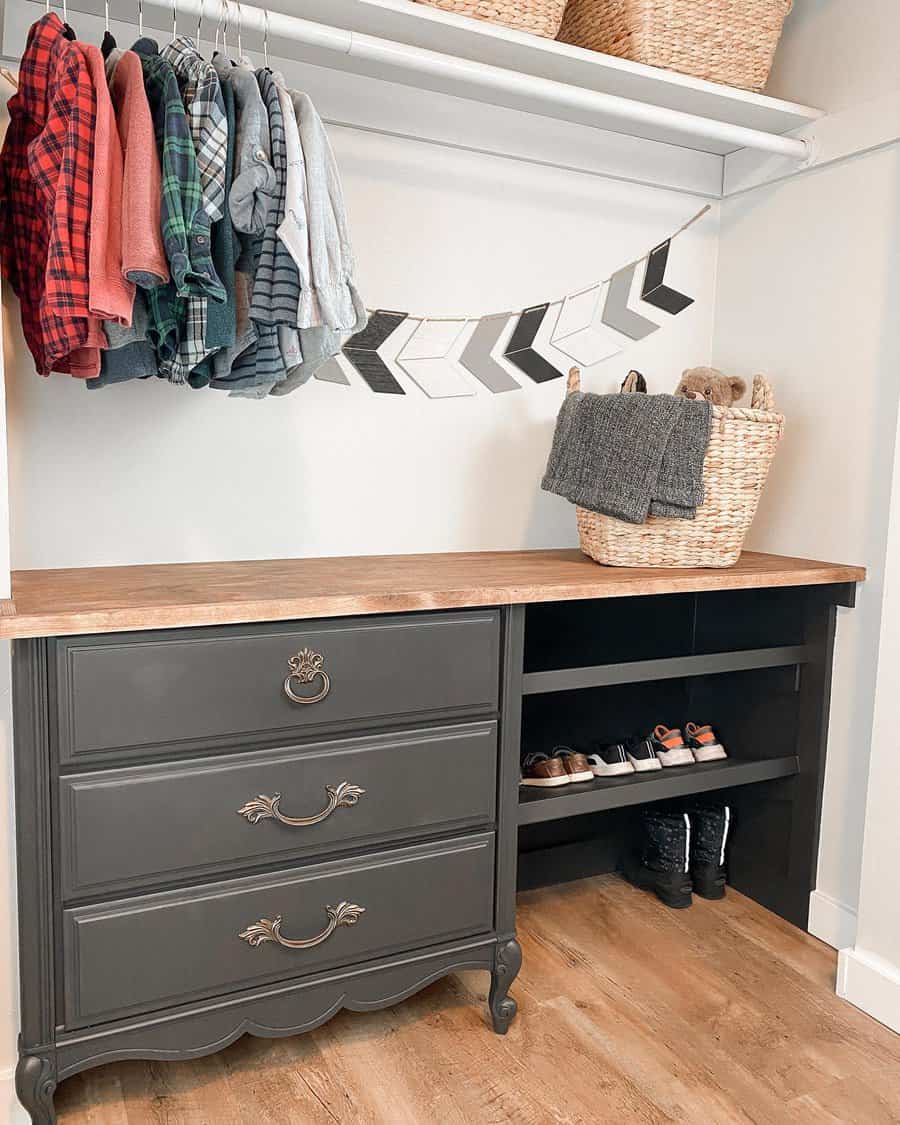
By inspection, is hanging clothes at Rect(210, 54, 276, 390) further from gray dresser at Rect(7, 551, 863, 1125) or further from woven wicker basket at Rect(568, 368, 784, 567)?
woven wicker basket at Rect(568, 368, 784, 567)

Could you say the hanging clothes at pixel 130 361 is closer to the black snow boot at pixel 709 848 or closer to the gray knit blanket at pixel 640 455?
the gray knit blanket at pixel 640 455

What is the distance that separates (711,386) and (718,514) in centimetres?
34

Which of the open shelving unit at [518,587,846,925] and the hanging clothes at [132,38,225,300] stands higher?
the hanging clothes at [132,38,225,300]

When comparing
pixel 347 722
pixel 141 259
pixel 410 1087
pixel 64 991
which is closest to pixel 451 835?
pixel 347 722

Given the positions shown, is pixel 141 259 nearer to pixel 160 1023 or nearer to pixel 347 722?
pixel 347 722

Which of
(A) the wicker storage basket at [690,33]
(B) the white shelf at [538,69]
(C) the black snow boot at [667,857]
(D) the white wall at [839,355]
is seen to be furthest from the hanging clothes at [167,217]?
(C) the black snow boot at [667,857]

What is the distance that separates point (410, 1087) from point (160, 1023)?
0.46 meters

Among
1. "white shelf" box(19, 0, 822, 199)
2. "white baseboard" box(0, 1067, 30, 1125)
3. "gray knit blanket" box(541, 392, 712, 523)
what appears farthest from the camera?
"gray knit blanket" box(541, 392, 712, 523)

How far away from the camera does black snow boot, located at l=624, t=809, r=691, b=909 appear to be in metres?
2.39

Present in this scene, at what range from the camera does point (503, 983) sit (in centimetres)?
184

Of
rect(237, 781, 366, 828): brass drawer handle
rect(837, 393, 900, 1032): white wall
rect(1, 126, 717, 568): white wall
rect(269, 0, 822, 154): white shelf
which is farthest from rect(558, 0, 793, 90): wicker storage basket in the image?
rect(237, 781, 366, 828): brass drawer handle

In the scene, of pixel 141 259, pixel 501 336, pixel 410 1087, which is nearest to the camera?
pixel 141 259

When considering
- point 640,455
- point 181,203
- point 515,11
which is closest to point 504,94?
point 515,11

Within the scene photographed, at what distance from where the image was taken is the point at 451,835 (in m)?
1.79
